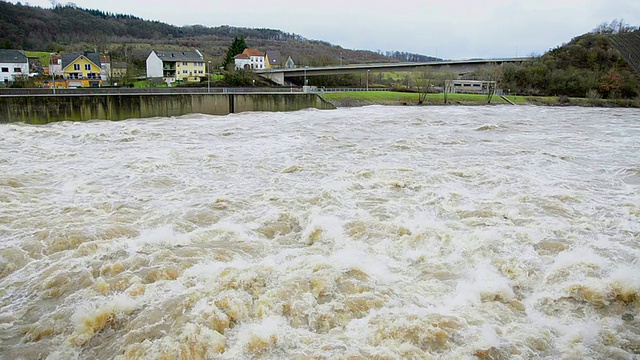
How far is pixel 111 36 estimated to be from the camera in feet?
442

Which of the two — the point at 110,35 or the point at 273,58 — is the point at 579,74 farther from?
the point at 110,35

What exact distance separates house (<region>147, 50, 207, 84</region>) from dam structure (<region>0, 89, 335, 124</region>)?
40.4 metres

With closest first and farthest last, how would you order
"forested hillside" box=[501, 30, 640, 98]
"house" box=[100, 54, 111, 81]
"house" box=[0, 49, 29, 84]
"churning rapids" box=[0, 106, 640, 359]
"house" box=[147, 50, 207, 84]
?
1. "churning rapids" box=[0, 106, 640, 359]
2. "forested hillside" box=[501, 30, 640, 98]
3. "house" box=[0, 49, 29, 84]
4. "house" box=[100, 54, 111, 81]
5. "house" box=[147, 50, 207, 84]

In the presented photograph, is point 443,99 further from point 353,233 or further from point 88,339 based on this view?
Result: point 88,339

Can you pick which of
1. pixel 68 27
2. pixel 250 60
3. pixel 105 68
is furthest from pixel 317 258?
pixel 68 27

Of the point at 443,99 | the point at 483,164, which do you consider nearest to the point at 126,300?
the point at 483,164

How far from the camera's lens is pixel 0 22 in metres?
100

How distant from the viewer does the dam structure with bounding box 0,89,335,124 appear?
31.4 metres

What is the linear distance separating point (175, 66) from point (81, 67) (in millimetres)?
15171

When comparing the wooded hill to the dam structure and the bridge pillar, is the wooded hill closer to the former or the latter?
the bridge pillar

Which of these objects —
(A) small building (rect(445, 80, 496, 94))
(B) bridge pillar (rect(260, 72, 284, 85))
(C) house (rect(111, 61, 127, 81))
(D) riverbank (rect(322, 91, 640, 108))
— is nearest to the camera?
(D) riverbank (rect(322, 91, 640, 108))

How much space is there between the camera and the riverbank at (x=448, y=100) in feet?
168

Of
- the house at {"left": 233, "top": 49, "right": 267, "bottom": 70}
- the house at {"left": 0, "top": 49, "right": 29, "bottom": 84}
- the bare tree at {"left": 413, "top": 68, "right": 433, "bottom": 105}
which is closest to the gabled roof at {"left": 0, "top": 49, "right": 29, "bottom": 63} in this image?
the house at {"left": 0, "top": 49, "right": 29, "bottom": 84}

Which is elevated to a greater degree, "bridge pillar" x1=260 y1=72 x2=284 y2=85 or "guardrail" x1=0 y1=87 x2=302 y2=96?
"bridge pillar" x1=260 y1=72 x2=284 y2=85
